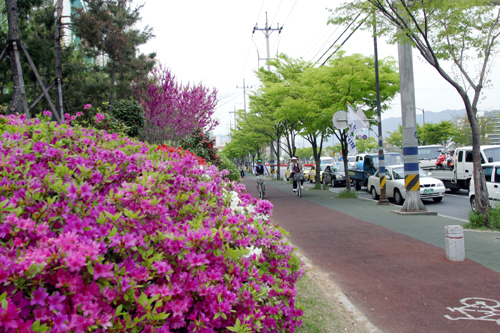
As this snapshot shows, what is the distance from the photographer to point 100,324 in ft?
5.32

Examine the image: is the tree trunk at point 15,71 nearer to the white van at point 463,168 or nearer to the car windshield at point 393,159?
the car windshield at point 393,159

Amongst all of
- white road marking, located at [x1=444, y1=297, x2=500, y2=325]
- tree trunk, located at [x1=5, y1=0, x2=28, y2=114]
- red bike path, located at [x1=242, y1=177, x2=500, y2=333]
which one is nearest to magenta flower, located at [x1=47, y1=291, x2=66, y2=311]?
red bike path, located at [x1=242, y1=177, x2=500, y2=333]

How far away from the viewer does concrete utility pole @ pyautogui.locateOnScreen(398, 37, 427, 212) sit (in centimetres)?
1175

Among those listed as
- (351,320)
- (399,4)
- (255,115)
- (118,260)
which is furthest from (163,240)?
(255,115)

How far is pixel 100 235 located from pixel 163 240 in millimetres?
338

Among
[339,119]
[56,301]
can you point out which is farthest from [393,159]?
[56,301]

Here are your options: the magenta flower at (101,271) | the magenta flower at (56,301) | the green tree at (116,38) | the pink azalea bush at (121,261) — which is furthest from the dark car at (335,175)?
the magenta flower at (56,301)

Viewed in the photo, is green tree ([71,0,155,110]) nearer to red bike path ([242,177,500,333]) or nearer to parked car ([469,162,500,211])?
red bike path ([242,177,500,333])

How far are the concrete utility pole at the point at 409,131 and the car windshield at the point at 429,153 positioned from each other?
43.0ft

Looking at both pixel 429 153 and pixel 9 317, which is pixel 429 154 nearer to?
pixel 429 153

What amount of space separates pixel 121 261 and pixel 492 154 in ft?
58.2

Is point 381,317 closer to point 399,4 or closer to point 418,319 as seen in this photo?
point 418,319

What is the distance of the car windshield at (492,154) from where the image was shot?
15.9 meters

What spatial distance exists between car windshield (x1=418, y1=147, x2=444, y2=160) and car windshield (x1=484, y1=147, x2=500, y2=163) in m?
7.53
